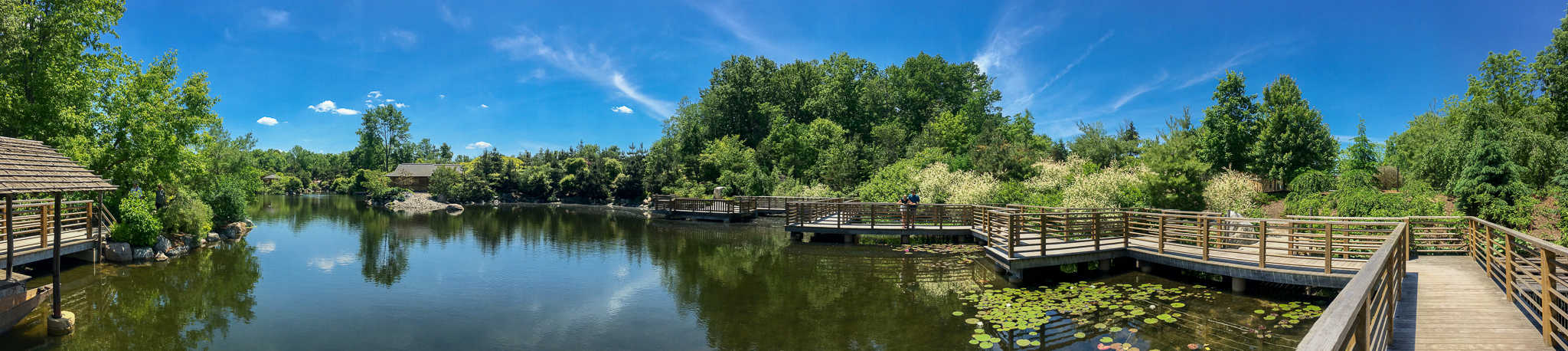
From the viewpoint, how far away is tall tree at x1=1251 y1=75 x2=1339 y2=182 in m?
28.7

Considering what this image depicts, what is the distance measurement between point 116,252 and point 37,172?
8.81 meters

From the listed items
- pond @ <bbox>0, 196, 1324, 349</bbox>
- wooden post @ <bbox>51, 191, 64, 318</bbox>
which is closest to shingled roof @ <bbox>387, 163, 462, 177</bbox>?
pond @ <bbox>0, 196, 1324, 349</bbox>

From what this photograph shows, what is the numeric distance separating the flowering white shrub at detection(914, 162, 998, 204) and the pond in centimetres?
626

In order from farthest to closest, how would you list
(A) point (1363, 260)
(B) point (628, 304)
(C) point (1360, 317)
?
(B) point (628, 304) → (A) point (1363, 260) → (C) point (1360, 317)

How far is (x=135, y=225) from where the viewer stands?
15.5 m

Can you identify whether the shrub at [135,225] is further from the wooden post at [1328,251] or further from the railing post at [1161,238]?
the wooden post at [1328,251]

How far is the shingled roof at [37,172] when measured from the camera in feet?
27.2

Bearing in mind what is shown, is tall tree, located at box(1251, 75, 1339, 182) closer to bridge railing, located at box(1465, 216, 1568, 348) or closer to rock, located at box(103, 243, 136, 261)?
bridge railing, located at box(1465, 216, 1568, 348)

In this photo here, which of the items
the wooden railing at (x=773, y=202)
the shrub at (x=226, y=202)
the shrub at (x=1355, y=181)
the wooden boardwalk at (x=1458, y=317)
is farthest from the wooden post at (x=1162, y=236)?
the shrub at (x=226, y=202)

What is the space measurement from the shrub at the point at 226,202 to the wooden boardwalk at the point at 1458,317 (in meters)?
30.9

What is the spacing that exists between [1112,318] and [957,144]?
3369 centimetres

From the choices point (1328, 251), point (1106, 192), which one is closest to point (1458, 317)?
point (1328, 251)

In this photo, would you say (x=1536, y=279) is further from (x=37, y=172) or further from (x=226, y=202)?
(x=226, y=202)

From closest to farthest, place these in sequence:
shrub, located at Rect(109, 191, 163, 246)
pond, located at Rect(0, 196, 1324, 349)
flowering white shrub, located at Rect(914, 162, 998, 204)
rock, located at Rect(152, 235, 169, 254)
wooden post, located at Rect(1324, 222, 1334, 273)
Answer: pond, located at Rect(0, 196, 1324, 349) → wooden post, located at Rect(1324, 222, 1334, 273) → shrub, located at Rect(109, 191, 163, 246) → rock, located at Rect(152, 235, 169, 254) → flowering white shrub, located at Rect(914, 162, 998, 204)
